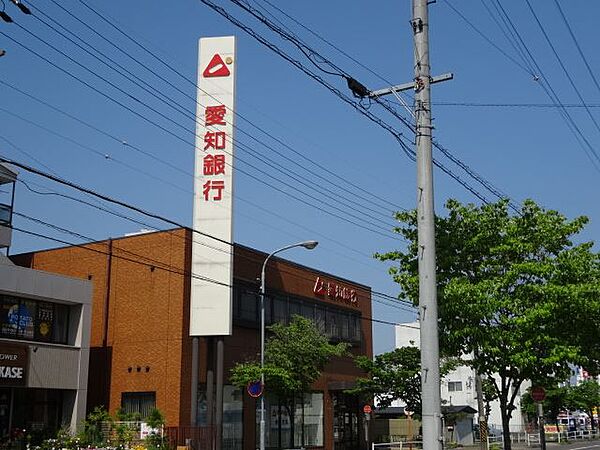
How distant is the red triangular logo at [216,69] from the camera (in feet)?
99.6

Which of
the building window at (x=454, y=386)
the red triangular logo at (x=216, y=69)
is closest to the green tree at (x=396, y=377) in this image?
the red triangular logo at (x=216, y=69)

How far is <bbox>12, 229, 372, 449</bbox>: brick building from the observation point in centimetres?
3081

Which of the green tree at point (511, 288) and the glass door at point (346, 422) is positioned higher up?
the green tree at point (511, 288)

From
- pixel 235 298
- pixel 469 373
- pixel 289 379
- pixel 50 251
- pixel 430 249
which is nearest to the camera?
pixel 430 249

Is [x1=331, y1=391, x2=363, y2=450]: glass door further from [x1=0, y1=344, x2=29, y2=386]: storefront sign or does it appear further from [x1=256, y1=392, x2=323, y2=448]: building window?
[x1=0, y1=344, x2=29, y2=386]: storefront sign

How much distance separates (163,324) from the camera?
31328mm

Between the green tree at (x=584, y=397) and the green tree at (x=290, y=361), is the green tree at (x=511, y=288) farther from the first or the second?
the green tree at (x=584, y=397)

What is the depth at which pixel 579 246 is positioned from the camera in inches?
839

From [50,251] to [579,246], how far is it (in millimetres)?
24115

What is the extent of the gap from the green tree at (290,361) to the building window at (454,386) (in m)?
48.4

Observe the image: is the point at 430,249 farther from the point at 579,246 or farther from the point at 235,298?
the point at 235,298

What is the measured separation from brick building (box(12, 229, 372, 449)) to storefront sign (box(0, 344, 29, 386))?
440cm

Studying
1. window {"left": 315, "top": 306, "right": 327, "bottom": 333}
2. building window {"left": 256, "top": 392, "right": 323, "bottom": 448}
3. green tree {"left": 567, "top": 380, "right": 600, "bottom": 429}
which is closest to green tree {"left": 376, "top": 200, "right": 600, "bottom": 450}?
building window {"left": 256, "top": 392, "right": 323, "bottom": 448}

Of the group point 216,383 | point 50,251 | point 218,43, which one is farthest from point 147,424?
point 218,43
